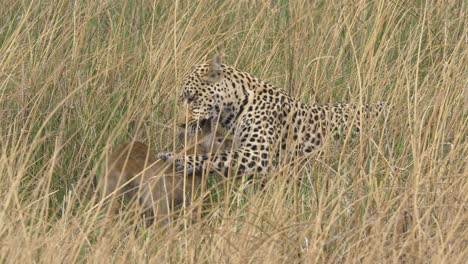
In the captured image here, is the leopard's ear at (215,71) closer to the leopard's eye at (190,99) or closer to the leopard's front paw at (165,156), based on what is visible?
the leopard's eye at (190,99)

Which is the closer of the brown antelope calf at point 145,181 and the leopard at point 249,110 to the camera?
the brown antelope calf at point 145,181

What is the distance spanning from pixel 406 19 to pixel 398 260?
3036mm

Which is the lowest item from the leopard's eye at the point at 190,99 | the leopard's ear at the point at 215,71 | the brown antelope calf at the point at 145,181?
the brown antelope calf at the point at 145,181

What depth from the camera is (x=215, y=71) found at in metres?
6.69

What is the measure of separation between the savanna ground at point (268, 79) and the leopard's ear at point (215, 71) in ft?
0.60

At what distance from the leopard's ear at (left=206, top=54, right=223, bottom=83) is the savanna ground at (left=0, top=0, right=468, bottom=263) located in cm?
18

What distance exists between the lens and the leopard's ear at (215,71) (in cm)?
667

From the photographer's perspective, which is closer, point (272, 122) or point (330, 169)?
point (330, 169)

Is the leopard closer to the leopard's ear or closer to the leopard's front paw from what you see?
the leopard's ear

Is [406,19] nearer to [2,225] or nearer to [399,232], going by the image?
[399,232]

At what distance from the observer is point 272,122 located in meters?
6.74

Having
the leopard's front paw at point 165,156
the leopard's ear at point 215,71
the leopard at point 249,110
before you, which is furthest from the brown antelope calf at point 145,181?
the leopard's ear at point 215,71

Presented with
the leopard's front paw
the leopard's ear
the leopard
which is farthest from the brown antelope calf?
the leopard's ear

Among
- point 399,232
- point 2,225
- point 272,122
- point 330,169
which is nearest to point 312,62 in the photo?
point 272,122
